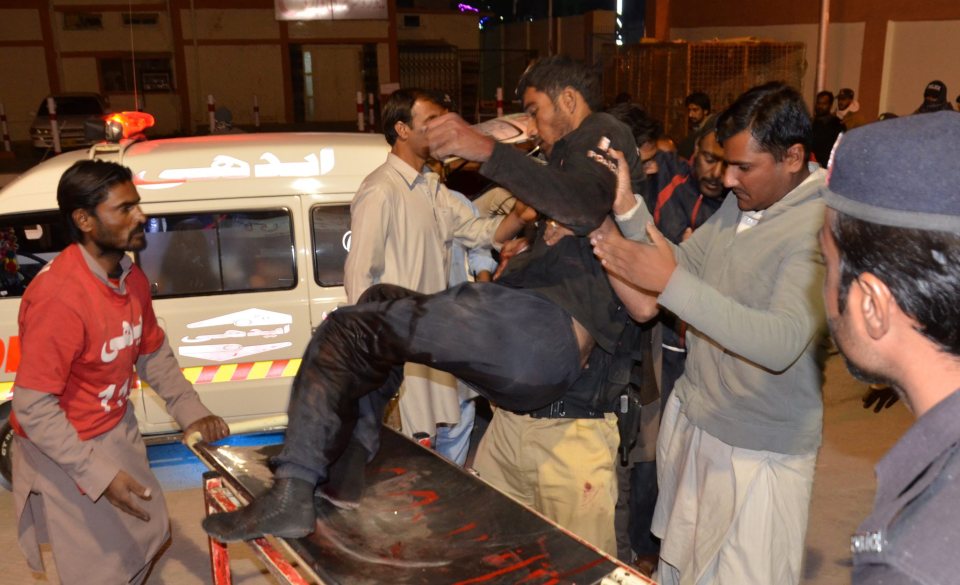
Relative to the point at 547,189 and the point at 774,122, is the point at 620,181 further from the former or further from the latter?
the point at 774,122

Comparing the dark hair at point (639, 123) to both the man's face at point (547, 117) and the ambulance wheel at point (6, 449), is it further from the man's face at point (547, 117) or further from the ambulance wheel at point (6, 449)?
the ambulance wheel at point (6, 449)

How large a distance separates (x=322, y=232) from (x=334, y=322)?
2.54 m

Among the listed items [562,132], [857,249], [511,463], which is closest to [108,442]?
[511,463]

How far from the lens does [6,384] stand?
15.8ft

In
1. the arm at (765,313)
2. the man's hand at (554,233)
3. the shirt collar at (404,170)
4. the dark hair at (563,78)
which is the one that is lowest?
the arm at (765,313)

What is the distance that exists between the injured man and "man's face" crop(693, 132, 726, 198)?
1.33m

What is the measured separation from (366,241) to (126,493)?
1.55 m

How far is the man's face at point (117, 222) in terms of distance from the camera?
292 centimetres

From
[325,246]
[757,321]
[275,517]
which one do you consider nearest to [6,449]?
[325,246]

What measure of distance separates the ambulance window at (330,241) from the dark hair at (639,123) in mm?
1756

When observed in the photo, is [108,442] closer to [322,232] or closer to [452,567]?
[452,567]

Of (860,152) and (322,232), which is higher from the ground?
(860,152)

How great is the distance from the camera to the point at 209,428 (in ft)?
10.4

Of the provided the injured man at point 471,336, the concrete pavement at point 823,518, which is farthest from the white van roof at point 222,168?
the injured man at point 471,336
